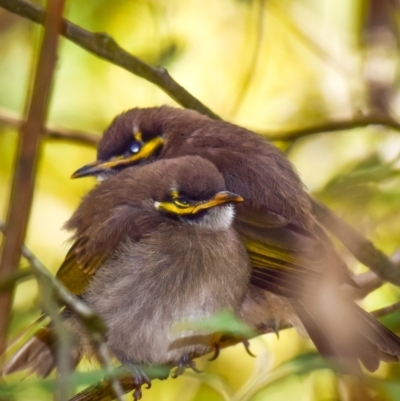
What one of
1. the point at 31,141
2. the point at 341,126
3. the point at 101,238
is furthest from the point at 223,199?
the point at 31,141

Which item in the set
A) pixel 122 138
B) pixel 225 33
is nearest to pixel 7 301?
pixel 122 138

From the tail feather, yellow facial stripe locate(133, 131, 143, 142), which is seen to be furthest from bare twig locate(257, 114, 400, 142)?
the tail feather

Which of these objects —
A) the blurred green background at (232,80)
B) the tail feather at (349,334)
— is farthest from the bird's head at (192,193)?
the blurred green background at (232,80)

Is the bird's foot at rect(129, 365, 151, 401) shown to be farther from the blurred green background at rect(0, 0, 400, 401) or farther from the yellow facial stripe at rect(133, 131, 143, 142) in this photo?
the yellow facial stripe at rect(133, 131, 143, 142)

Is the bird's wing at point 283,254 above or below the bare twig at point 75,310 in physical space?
below

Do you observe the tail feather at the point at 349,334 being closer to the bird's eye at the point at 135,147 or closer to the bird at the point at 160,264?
the bird at the point at 160,264

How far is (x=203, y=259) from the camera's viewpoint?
128 inches

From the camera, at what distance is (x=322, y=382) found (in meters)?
3.58

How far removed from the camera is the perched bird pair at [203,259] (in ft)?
10.3

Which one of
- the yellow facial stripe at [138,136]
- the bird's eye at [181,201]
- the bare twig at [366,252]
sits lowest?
the bare twig at [366,252]

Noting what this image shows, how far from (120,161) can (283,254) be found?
1187 mm

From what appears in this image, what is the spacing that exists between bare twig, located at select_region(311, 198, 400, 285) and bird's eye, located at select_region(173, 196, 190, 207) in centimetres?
67

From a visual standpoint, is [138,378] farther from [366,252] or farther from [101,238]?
[366,252]

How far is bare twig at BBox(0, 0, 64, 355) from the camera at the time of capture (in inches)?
58.5
